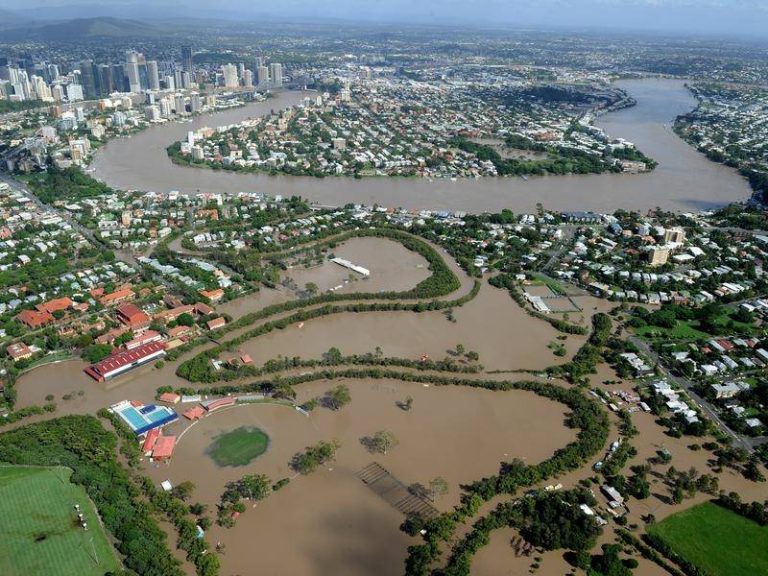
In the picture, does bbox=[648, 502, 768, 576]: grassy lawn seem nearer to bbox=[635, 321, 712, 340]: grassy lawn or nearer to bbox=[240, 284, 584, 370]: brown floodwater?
bbox=[240, 284, 584, 370]: brown floodwater

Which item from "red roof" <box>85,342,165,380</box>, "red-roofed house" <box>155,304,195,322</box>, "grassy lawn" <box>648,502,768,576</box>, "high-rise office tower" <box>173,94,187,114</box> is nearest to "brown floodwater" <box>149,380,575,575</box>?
"grassy lawn" <box>648,502,768,576</box>

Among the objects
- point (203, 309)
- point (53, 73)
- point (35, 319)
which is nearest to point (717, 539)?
point (203, 309)

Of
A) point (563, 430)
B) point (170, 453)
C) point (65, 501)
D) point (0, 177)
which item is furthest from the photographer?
point (0, 177)

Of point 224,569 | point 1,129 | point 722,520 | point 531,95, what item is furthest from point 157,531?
point 531,95

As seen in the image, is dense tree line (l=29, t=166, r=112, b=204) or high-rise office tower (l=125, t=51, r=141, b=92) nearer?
dense tree line (l=29, t=166, r=112, b=204)

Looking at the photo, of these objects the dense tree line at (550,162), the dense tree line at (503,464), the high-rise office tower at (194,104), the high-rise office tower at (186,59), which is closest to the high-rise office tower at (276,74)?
the high-rise office tower at (186,59)

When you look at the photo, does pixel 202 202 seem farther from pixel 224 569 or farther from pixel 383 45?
pixel 383 45

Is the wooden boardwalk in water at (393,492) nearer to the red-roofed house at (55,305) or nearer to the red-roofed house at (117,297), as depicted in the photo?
the red-roofed house at (117,297)

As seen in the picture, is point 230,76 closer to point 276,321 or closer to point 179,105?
point 179,105
